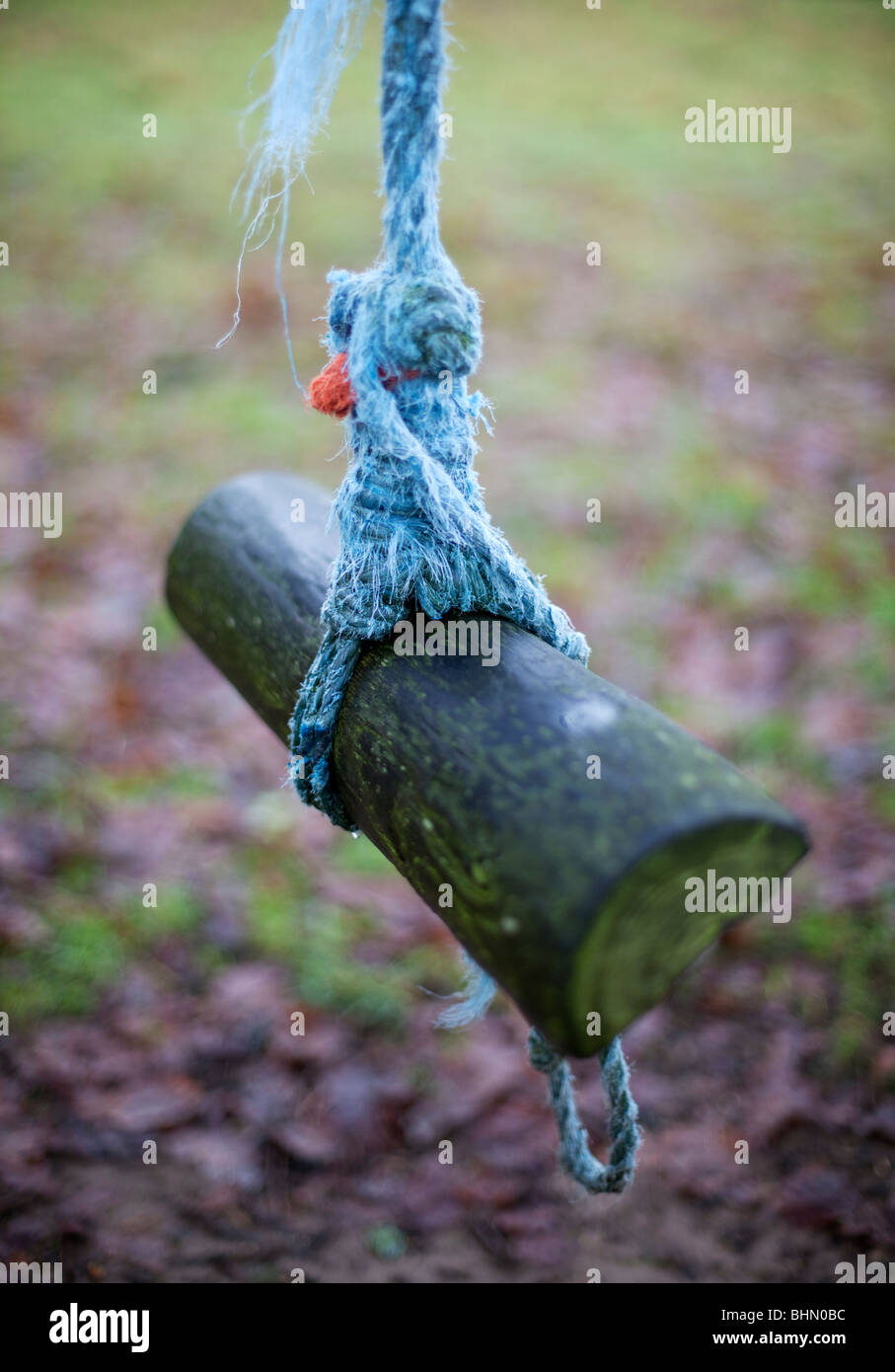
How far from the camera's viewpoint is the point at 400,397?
106 centimetres

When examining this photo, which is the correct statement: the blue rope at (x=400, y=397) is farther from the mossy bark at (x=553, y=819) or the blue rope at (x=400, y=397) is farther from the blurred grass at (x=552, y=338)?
the blurred grass at (x=552, y=338)

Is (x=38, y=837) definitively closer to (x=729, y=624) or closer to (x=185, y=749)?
(x=185, y=749)

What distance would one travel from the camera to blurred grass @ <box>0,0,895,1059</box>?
3014 millimetres

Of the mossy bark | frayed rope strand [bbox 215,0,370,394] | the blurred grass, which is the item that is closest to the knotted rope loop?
the mossy bark

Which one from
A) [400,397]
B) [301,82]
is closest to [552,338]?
[301,82]

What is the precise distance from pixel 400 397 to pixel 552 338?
4.51 meters

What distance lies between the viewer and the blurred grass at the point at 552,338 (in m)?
3.01

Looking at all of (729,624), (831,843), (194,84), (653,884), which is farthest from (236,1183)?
(194,84)

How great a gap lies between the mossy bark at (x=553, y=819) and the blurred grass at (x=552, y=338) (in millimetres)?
1247

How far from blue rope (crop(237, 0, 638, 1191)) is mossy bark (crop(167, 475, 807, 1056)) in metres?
0.06

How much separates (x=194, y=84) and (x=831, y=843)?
351 inches

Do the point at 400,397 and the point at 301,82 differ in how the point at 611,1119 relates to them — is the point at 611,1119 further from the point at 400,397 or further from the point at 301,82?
the point at 301,82

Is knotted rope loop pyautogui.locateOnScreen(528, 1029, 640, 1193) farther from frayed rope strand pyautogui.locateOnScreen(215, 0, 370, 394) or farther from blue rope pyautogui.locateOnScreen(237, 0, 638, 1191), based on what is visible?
frayed rope strand pyautogui.locateOnScreen(215, 0, 370, 394)

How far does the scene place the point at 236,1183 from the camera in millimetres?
2045
